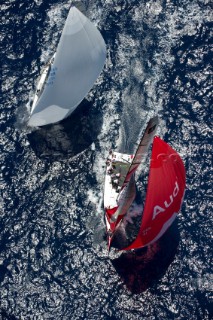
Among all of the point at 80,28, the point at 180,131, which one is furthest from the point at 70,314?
the point at 80,28

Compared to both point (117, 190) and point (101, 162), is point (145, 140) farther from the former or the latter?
point (101, 162)

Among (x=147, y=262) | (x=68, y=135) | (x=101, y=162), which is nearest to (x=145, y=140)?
(x=101, y=162)

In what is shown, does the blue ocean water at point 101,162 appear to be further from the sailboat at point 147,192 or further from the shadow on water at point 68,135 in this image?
the sailboat at point 147,192

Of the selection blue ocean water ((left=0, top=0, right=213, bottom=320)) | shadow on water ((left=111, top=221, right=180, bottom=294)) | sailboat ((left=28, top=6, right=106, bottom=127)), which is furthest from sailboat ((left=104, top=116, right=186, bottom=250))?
sailboat ((left=28, top=6, right=106, bottom=127))

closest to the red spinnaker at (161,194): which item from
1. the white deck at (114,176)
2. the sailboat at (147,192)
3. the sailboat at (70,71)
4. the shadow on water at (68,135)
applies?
the sailboat at (147,192)

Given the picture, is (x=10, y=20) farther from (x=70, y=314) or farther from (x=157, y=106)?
(x=70, y=314)

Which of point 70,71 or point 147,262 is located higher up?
point 70,71

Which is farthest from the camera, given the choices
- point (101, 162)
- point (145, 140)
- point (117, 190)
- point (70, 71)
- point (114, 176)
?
point (101, 162)

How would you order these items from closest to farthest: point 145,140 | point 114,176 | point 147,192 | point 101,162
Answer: point 145,140 → point 147,192 → point 114,176 → point 101,162
